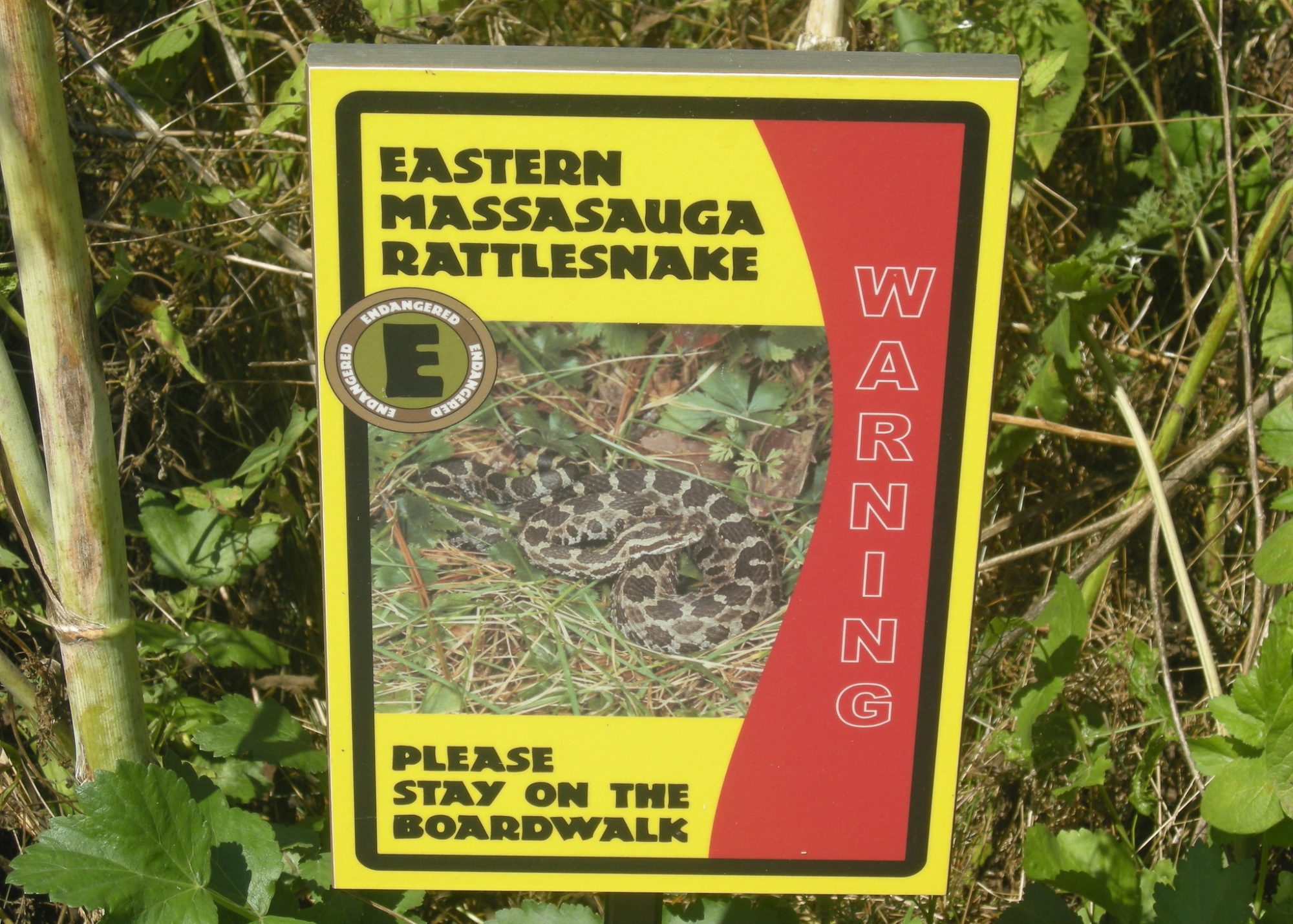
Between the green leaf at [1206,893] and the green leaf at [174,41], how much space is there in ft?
7.32

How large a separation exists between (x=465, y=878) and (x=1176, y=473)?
1.49 m

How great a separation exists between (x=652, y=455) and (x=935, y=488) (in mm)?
373

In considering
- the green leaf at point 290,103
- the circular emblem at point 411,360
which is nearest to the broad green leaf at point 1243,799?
the circular emblem at point 411,360

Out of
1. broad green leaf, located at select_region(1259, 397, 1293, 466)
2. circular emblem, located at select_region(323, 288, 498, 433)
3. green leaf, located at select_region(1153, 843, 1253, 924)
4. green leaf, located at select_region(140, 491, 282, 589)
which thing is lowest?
green leaf, located at select_region(1153, 843, 1253, 924)

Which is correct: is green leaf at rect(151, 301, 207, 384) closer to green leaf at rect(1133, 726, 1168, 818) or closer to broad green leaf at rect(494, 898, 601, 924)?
broad green leaf at rect(494, 898, 601, 924)

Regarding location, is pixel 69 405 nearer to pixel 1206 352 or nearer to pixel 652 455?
pixel 652 455

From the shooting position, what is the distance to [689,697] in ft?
4.51

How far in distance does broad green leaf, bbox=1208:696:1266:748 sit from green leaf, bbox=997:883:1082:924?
37 centimetres

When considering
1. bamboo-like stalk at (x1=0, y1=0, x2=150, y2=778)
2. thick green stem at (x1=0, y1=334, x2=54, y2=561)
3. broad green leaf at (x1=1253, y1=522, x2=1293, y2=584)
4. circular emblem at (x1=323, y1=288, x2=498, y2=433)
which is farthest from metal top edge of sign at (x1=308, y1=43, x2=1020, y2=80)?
broad green leaf at (x1=1253, y1=522, x2=1293, y2=584)

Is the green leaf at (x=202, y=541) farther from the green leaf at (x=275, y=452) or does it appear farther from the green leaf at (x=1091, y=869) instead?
the green leaf at (x=1091, y=869)

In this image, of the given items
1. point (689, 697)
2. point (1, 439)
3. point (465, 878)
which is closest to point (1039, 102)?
point (689, 697)

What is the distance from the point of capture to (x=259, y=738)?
68.3 inches

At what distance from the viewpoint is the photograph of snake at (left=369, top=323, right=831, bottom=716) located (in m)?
1.26

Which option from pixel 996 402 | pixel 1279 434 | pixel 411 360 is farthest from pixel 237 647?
pixel 1279 434
